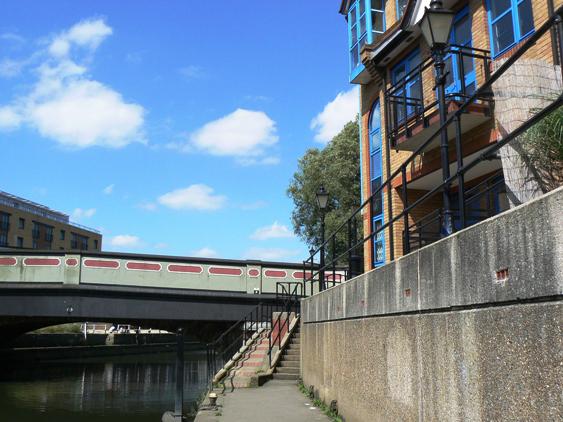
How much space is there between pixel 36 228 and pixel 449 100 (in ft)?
288

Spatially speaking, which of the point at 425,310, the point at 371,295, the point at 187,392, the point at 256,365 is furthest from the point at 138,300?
the point at 425,310

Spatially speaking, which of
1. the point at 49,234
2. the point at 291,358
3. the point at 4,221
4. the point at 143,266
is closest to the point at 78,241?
the point at 49,234

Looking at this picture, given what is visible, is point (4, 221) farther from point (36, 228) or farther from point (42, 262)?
point (42, 262)

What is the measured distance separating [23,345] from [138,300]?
3059 cm

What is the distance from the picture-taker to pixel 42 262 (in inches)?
884

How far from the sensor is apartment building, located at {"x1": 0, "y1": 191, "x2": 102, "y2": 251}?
A: 264ft

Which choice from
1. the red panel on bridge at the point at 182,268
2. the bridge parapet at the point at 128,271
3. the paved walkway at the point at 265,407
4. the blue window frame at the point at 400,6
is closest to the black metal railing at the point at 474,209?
the paved walkway at the point at 265,407

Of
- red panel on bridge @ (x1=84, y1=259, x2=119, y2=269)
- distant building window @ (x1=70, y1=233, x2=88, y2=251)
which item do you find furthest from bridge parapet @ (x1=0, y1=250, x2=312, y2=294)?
distant building window @ (x1=70, y1=233, x2=88, y2=251)

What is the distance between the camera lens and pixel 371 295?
675 centimetres

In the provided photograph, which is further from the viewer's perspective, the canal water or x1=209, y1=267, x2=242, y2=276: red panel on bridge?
x1=209, y1=267, x2=242, y2=276: red panel on bridge

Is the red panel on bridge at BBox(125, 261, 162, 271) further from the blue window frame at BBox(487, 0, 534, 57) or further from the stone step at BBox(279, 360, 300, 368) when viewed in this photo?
the blue window frame at BBox(487, 0, 534, 57)

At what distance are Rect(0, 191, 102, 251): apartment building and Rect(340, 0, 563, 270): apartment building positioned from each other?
217 feet

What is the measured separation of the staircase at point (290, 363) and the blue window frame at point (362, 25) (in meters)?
8.46

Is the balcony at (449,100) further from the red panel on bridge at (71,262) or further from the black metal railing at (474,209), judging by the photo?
the red panel on bridge at (71,262)
